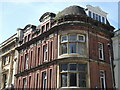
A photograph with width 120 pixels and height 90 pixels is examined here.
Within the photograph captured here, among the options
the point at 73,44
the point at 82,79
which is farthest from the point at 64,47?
the point at 82,79

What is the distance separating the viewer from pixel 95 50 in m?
24.5

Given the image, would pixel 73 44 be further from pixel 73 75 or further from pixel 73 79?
pixel 73 79

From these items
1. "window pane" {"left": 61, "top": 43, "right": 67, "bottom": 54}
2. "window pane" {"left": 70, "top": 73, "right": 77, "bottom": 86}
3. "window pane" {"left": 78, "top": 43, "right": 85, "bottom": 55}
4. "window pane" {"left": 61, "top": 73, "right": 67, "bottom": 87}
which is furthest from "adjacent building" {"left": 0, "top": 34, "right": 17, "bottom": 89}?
"window pane" {"left": 78, "top": 43, "right": 85, "bottom": 55}

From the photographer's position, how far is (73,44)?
23.7 m

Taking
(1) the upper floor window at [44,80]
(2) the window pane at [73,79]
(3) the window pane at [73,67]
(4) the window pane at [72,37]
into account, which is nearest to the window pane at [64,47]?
(4) the window pane at [72,37]

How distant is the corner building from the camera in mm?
22516

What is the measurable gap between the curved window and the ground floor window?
1746 mm

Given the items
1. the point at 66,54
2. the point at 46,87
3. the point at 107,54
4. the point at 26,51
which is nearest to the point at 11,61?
the point at 26,51

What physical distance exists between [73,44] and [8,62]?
17.2 meters

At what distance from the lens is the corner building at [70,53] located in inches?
886

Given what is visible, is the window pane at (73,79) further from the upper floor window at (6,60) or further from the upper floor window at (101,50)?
the upper floor window at (6,60)

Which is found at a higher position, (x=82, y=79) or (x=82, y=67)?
(x=82, y=67)

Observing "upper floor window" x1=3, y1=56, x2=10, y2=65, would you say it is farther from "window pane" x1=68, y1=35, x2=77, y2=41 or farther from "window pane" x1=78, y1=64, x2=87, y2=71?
"window pane" x1=78, y1=64, x2=87, y2=71

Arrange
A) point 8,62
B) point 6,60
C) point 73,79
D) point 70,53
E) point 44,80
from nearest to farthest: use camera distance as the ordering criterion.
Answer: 1. point 73,79
2. point 70,53
3. point 44,80
4. point 8,62
5. point 6,60
